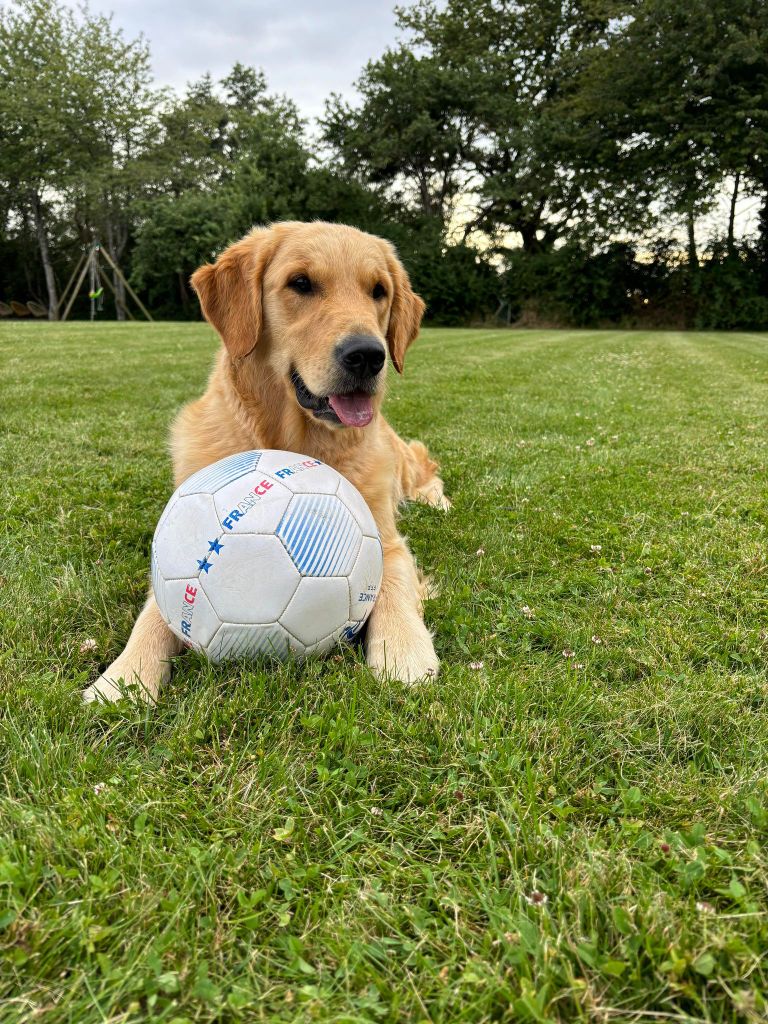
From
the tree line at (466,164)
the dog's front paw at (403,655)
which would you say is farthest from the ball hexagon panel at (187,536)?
the tree line at (466,164)

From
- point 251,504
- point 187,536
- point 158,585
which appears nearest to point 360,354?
point 251,504

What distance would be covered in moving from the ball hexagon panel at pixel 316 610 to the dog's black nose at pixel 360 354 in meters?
1.15

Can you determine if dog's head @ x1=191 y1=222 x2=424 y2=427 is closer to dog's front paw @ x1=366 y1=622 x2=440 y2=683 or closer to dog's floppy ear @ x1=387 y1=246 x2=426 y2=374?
dog's floppy ear @ x1=387 y1=246 x2=426 y2=374

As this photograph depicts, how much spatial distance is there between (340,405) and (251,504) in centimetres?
100

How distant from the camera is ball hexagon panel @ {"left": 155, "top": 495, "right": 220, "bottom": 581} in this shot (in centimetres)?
223

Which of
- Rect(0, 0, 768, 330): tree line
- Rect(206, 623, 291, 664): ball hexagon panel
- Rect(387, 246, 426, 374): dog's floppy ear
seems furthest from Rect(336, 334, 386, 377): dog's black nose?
Rect(0, 0, 768, 330): tree line

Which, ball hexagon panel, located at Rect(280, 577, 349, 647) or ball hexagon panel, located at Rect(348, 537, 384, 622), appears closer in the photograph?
ball hexagon panel, located at Rect(280, 577, 349, 647)

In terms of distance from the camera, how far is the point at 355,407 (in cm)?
317

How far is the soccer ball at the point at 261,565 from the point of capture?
218 cm


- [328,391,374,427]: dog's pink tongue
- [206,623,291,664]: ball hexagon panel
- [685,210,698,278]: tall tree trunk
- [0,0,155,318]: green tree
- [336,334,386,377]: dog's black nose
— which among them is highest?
[0,0,155,318]: green tree

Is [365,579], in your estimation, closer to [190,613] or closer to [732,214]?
[190,613]

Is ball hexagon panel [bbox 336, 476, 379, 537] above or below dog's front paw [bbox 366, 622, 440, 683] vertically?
above

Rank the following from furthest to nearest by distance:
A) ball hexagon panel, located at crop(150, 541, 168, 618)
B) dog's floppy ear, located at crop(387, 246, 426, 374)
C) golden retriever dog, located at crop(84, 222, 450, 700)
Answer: dog's floppy ear, located at crop(387, 246, 426, 374), golden retriever dog, located at crop(84, 222, 450, 700), ball hexagon panel, located at crop(150, 541, 168, 618)

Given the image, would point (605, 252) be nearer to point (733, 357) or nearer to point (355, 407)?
point (733, 357)
